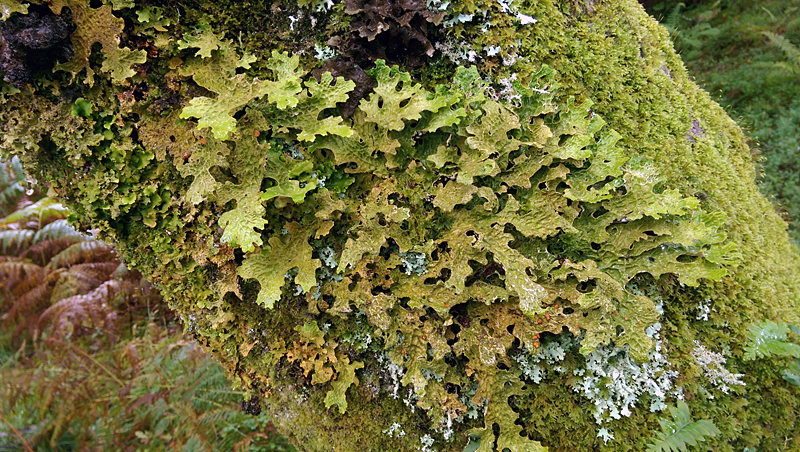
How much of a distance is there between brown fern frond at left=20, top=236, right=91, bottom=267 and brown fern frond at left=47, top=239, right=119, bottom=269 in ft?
0.47

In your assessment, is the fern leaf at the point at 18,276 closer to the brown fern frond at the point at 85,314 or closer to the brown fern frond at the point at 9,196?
the brown fern frond at the point at 85,314

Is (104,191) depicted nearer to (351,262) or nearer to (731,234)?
(351,262)

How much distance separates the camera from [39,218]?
5934 mm

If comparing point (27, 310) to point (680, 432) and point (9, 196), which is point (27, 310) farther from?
point (680, 432)

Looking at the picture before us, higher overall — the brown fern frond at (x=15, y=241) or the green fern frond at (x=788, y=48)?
the green fern frond at (x=788, y=48)

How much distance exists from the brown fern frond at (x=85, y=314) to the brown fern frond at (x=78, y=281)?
0.61 ft

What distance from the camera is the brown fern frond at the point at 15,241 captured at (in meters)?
5.54

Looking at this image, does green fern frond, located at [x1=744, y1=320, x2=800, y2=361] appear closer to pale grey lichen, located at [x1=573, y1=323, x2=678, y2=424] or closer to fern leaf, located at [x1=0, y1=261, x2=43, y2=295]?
pale grey lichen, located at [x1=573, y1=323, x2=678, y2=424]

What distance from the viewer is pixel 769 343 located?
172 cm

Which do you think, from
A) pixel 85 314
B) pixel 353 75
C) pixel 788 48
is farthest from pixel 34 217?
pixel 788 48

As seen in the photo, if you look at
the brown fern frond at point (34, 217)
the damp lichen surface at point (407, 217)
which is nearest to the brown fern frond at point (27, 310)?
the brown fern frond at point (34, 217)

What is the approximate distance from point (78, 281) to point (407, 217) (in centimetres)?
519

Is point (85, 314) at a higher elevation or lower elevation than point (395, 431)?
lower

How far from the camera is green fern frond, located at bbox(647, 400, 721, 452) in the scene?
64.7 inches
